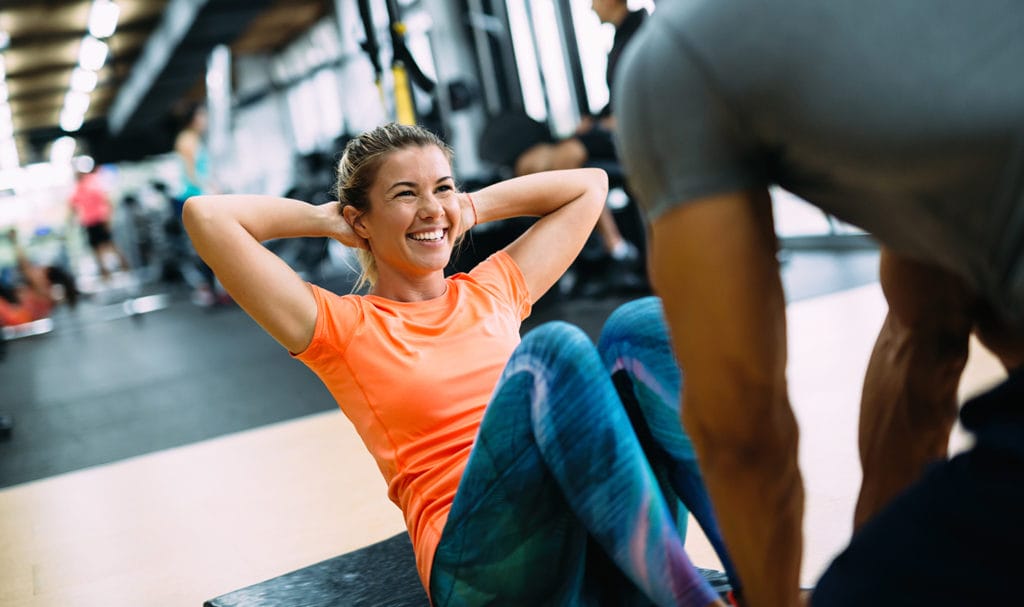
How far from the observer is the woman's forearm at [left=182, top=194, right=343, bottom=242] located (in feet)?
4.29

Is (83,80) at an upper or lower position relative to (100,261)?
upper

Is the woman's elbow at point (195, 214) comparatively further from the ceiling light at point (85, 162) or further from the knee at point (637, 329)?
the ceiling light at point (85, 162)

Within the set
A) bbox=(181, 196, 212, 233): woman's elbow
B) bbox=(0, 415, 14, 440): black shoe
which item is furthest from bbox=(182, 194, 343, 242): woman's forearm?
bbox=(0, 415, 14, 440): black shoe

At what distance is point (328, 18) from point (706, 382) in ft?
37.9

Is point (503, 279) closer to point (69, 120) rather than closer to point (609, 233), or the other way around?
point (609, 233)

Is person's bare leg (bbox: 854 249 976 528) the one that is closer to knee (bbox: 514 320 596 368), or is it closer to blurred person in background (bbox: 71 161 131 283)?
knee (bbox: 514 320 596 368)

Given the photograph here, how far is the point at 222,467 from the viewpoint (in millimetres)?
2641

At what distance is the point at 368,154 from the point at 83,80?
15.4 meters

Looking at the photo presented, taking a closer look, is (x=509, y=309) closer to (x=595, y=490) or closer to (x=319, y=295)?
(x=319, y=295)

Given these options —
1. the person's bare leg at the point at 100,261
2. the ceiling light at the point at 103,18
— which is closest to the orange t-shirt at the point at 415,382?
the person's bare leg at the point at 100,261

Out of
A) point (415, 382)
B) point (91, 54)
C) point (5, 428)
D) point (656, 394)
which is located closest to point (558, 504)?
point (656, 394)

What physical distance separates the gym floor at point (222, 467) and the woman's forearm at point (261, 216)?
71 cm

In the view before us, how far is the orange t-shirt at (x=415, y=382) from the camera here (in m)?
1.24

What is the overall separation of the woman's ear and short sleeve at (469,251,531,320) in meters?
0.19
